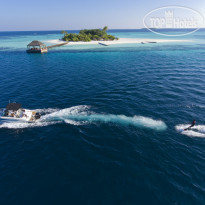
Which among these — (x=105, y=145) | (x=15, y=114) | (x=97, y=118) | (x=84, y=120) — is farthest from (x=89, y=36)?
(x=105, y=145)

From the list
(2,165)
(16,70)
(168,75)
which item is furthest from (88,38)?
(2,165)


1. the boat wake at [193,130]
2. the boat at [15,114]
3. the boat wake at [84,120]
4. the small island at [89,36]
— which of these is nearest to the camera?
the boat wake at [193,130]

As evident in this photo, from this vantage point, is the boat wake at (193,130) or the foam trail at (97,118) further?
the foam trail at (97,118)

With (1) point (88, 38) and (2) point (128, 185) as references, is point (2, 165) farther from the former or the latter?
(1) point (88, 38)

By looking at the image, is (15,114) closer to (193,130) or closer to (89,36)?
(193,130)

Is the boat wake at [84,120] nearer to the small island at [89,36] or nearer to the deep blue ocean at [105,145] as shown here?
the deep blue ocean at [105,145]

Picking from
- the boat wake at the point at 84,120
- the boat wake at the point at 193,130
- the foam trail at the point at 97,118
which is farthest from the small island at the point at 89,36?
the boat wake at the point at 193,130

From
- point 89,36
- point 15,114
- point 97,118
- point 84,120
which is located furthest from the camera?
point 89,36
